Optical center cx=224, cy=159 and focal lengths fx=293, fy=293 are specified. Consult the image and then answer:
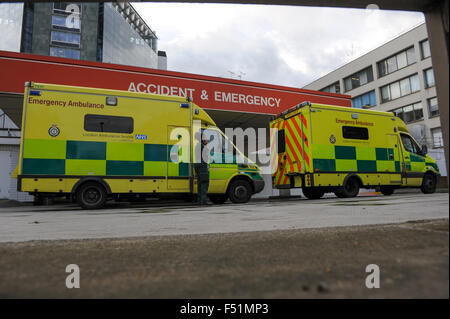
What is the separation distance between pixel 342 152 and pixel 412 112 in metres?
24.6

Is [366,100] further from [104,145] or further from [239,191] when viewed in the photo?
[104,145]

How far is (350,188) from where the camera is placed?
9219 mm

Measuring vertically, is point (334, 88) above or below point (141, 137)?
above

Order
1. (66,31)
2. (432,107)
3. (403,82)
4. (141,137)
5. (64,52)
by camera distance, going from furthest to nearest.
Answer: (66,31)
(64,52)
(403,82)
(432,107)
(141,137)

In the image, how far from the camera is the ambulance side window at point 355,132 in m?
9.13

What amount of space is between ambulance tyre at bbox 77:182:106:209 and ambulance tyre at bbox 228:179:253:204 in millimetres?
3312

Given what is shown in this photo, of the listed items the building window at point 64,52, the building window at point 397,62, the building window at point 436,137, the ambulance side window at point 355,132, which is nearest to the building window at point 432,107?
the building window at point 436,137

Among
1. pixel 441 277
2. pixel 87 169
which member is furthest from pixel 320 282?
pixel 87 169

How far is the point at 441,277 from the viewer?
3.50 feet

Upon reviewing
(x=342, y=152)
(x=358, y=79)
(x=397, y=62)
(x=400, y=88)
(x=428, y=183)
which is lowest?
(x=428, y=183)

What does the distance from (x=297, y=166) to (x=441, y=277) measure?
8010 mm

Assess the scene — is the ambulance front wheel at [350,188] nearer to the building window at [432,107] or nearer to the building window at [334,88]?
the building window at [432,107]

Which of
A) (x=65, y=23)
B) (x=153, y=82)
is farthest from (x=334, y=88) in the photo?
(x=65, y=23)
